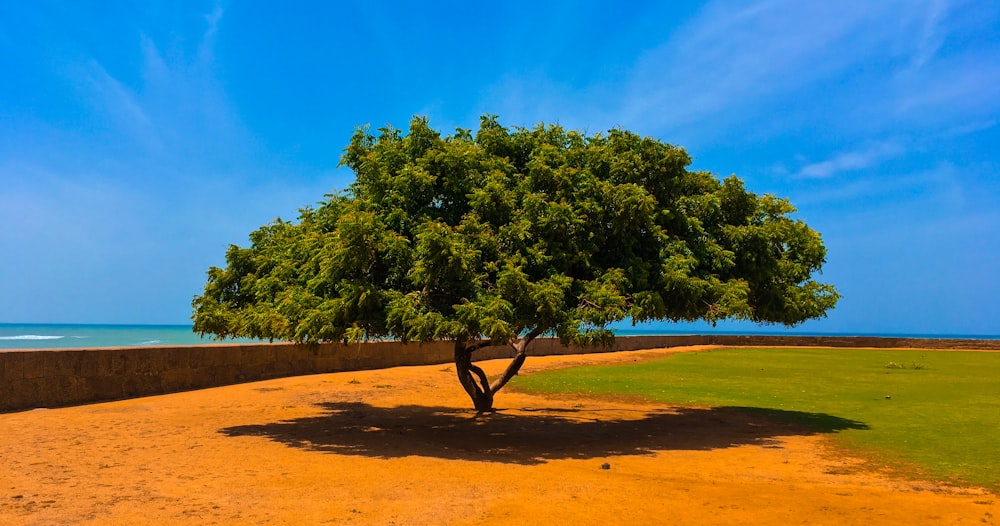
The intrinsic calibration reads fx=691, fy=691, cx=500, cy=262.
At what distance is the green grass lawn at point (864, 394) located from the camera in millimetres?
12570

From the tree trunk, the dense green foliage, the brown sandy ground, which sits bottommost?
the brown sandy ground

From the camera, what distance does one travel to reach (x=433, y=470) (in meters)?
10.9

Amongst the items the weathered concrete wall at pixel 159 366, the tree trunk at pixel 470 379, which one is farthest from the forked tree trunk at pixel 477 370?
the weathered concrete wall at pixel 159 366

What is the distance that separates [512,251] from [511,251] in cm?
2

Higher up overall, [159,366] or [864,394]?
[159,366]

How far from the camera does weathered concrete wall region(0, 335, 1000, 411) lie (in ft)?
54.1

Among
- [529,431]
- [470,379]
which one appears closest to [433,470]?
[529,431]

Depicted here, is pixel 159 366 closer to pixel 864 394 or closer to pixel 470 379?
pixel 470 379

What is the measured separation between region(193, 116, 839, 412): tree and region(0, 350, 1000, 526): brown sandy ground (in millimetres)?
2144

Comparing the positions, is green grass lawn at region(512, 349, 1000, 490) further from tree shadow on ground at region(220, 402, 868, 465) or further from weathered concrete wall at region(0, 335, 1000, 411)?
weathered concrete wall at region(0, 335, 1000, 411)

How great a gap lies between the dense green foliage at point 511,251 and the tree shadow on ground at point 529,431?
7.03ft

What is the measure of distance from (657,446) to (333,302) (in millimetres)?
6814

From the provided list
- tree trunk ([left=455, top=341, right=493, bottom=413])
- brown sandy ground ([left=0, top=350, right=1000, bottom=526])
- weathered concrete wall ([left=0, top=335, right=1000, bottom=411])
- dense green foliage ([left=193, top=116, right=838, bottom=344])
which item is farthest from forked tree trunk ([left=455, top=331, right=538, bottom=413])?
weathered concrete wall ([left=0, top=335, right=1000, bottom=411])

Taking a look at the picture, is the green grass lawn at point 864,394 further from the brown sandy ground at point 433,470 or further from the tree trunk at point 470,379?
the tree trunk at point 470,379
